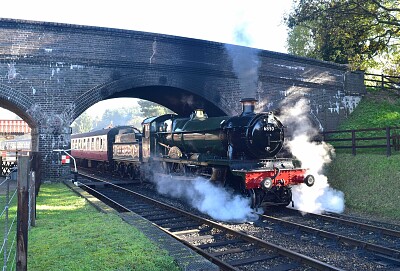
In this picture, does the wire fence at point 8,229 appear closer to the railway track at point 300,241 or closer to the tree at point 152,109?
the railway track at point 300,241

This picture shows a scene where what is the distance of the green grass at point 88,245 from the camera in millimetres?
4656

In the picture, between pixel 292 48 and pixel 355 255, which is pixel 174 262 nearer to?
pixel 355 255

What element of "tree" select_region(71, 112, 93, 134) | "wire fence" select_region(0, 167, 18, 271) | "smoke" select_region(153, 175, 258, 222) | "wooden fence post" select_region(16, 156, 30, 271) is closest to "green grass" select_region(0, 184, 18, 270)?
"wire fence" select_region(0, 167, 18, 271)

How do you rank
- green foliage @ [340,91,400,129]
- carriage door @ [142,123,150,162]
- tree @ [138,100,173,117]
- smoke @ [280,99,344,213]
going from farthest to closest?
tree @ [138,100,173,117] → green foliage @ [340,91,400,129] → carriage door @ [142,123,150,162] → smoke @ [280,99,344,213]

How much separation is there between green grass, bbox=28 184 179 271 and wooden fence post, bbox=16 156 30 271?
0.79 metres

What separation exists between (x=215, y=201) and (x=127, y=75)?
8492 millimetres

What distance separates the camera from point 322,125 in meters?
21.2

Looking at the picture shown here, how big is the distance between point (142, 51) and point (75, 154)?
17.9 m

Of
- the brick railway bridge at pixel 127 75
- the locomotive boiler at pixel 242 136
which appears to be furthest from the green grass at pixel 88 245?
the brick railway bridge at pixel 127 75

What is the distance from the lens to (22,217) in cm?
393

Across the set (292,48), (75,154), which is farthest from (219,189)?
(292,48)

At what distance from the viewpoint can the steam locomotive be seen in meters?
9.68

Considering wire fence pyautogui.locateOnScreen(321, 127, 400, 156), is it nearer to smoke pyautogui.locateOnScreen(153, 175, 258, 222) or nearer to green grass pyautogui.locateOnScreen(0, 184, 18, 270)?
smoke pyautogui.locateOnScreen(153, 175, 258, 222)

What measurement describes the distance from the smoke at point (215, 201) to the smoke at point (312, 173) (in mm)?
2241
